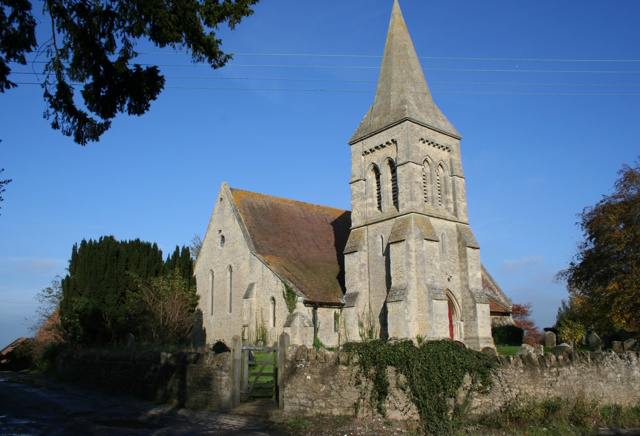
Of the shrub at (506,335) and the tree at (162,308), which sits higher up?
the tree at (162,308)

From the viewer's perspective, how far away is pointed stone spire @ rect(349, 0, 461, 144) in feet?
88.4

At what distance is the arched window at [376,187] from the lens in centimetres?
2721

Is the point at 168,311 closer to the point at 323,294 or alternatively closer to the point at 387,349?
the point at 323,294

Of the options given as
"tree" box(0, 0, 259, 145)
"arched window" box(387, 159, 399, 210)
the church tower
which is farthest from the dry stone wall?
"arched window" box(387, 159, 399, 210)

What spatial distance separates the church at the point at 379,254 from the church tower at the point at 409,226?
0.20 ft

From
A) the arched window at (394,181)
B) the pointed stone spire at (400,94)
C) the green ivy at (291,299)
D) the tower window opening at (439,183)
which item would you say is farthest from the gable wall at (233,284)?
the tower window opening at (439,183)

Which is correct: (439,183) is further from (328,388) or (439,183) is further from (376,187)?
(328,388)

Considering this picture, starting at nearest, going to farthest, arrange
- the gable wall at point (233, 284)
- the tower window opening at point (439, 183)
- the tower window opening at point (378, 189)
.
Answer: the gable wall at point (233, 284)
the tower window opening at point (439, 183)
the tower window opening at point (378, 189)

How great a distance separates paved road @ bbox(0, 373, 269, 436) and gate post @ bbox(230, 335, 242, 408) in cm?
52

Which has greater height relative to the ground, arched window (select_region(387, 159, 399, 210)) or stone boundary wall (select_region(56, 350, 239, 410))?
arched window (select_region(387, 159, 399, 210))

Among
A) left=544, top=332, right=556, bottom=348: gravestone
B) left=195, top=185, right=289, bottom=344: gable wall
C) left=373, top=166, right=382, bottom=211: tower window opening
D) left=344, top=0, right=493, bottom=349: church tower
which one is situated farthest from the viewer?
left=373, top=166, right=382, bottom=211: tower window opening

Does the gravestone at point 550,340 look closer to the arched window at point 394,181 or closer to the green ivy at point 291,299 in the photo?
the arched window at point 394,181

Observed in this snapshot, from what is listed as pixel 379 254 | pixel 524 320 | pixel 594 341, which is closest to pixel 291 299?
pixel 379 254

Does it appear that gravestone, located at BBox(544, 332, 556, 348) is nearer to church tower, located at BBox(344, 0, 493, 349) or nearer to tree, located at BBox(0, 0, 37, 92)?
church tower, located at BBox(344, 0, 493, 349)
